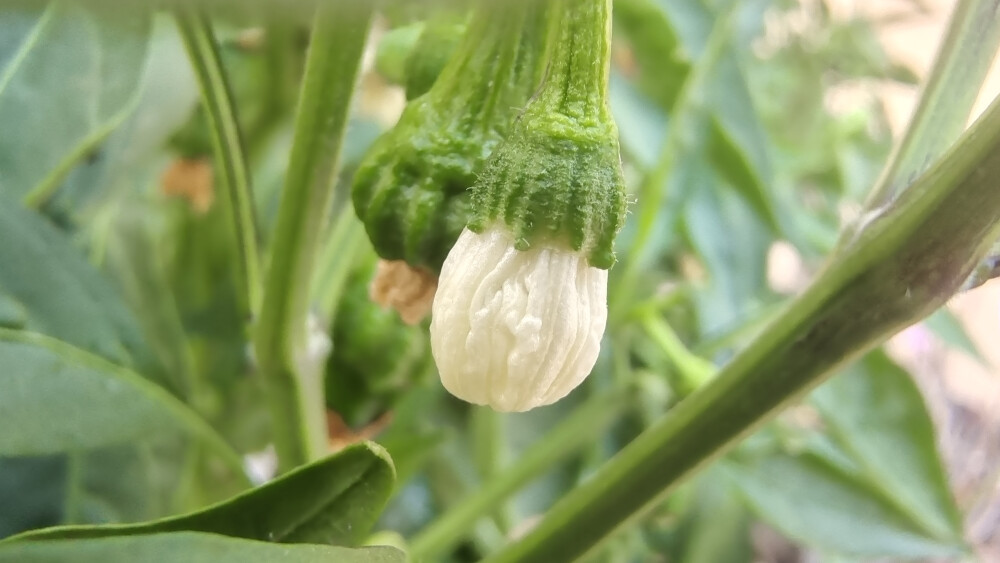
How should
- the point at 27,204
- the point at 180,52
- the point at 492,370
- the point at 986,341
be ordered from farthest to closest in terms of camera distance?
the point at 986,341 → the point at 180,52 → the point at 27,204 → the point at 492,370

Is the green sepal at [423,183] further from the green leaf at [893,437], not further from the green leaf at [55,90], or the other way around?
the green leaf at [893,437]

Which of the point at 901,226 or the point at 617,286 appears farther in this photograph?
the point at 617,286

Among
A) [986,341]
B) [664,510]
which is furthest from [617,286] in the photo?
[986,341]

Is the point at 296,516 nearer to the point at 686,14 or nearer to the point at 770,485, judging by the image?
the point at 770,485

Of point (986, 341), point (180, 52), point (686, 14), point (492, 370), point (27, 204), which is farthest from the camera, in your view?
point (986, 341)

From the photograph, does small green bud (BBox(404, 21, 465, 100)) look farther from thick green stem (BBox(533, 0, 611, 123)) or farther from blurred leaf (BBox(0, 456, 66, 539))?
blurred leaf (BBox(0, 456, 66, 539))

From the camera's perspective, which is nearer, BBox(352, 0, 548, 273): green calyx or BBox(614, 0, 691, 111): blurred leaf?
BBox(352, 0, 548, 273): green calyx

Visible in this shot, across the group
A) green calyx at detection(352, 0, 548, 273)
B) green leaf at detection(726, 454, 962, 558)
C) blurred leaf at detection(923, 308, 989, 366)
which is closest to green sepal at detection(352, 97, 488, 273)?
green calyx at detection(352, 0, 548, 273)
